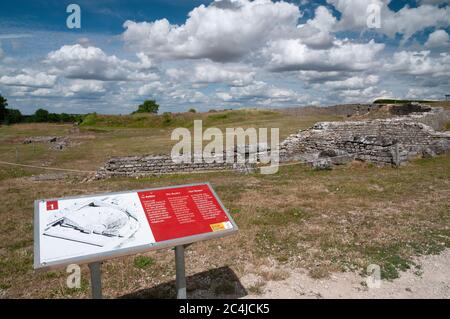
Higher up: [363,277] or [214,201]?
[214,201]

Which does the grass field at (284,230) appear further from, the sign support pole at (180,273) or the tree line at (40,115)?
the tree line at (40,115)

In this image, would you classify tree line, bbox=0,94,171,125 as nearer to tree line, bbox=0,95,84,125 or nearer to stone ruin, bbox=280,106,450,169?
tree line, bbox=0,95,84,125

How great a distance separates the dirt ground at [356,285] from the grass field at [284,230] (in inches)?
7.1

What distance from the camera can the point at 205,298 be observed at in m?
5.12

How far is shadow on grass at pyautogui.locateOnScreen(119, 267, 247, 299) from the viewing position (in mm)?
5199

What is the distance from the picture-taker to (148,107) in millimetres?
89250

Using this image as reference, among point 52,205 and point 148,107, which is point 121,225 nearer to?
point 52,205

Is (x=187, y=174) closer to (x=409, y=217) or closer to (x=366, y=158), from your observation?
(x=366, y=158)

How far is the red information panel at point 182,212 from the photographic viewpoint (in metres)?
4.21

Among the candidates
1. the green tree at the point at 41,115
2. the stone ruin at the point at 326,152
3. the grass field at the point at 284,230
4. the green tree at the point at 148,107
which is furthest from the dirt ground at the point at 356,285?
the green tree at the point at 41,115

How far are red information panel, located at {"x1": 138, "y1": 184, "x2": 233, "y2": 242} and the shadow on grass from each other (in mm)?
1408

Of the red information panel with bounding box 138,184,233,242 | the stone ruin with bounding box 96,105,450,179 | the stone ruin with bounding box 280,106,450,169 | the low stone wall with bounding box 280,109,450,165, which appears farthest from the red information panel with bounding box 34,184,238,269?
the low stone wall with bounding box 280,109,450,165
